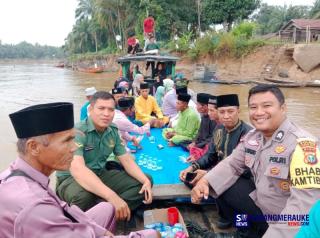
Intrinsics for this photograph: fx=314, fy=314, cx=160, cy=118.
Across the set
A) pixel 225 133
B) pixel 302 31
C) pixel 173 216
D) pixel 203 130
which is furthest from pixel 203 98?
pixel 302 31

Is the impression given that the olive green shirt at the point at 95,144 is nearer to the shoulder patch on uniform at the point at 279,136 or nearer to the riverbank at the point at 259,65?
the shoulder patch on uniform at the point at 279,136

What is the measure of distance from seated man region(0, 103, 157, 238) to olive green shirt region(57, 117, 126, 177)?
1.26 meters

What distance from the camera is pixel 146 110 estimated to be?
6.72 m

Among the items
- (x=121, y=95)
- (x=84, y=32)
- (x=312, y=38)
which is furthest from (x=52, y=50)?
(x=121, y=95)

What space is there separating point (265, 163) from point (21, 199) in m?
1.67

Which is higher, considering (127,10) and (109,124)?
(127,10)

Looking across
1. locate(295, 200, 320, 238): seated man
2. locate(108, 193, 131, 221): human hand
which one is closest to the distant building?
locate(108, 193, 131, 221): human hand

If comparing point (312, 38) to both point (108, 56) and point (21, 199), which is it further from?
point (21, 199)

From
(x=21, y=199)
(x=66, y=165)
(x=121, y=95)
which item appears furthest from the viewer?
(x=121, y=95)

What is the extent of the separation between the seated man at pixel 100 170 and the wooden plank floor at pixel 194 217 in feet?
0.55

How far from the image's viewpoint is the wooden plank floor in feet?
9.31

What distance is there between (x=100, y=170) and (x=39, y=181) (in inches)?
63.4

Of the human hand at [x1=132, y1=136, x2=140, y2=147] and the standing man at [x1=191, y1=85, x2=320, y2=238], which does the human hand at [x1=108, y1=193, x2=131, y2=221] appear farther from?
the human hand at [x1=132, y1=136, x2=140, y2=147]

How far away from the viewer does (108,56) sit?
36438 mm
